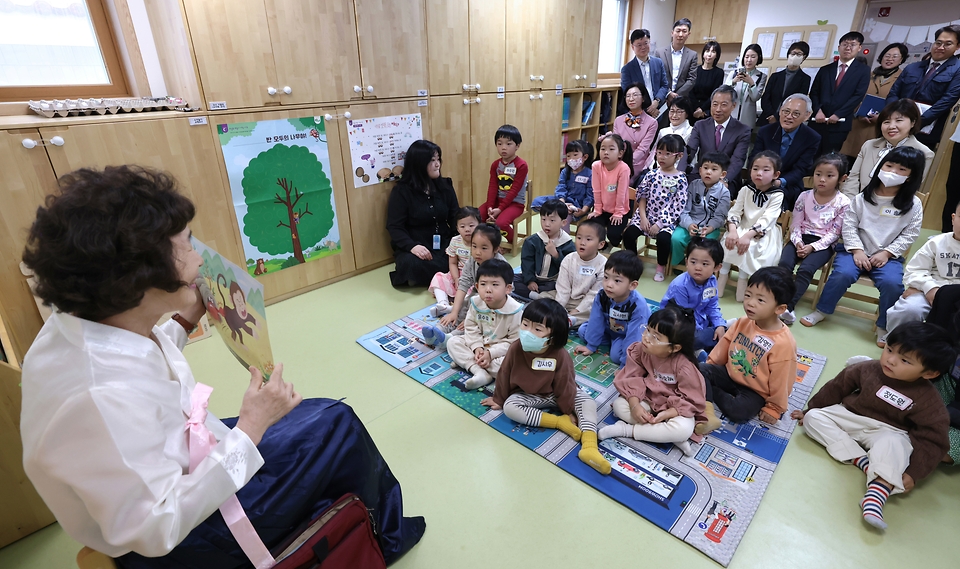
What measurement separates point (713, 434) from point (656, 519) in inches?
23.6

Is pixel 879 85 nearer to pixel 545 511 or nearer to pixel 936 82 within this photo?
pixel 936 82

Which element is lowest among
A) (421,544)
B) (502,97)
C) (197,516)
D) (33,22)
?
(421,544)

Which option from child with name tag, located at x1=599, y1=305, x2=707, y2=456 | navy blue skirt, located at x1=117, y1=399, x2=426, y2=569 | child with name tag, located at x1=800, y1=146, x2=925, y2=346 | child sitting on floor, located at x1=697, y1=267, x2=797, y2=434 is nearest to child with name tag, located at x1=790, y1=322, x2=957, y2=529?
→ child sitting on floor, located at x1=697, y1=267, x2=797, y2=434

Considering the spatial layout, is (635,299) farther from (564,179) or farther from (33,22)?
(33,22)

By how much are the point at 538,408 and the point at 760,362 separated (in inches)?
39.5

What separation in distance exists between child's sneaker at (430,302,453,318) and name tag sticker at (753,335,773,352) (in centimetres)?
173

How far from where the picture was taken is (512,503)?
69.9 inches

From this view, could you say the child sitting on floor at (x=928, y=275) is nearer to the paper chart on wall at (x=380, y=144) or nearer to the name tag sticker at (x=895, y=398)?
the name tag sticker at (x=895, y=398)

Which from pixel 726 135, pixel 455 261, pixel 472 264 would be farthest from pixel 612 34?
pixel 472 264

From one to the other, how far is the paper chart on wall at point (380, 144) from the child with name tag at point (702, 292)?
228cm

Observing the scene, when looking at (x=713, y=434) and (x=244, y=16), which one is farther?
(x=244, y=16)

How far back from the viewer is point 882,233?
9.77ft

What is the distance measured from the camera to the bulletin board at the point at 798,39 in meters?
6.18

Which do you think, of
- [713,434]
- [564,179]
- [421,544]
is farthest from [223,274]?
[564,179]
